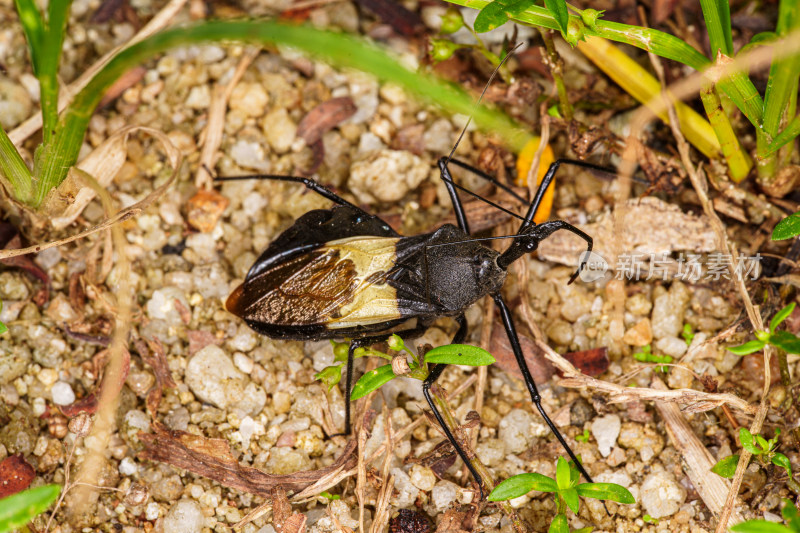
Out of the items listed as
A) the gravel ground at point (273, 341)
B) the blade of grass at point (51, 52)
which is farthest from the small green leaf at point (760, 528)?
the blade of grass at point (51, 52)

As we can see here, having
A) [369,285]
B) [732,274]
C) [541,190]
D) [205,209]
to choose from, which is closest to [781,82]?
[732,274]

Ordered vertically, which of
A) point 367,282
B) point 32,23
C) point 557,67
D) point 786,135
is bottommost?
point 367,282

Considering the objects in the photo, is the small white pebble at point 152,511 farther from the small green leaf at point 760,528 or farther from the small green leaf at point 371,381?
the small green leaf at point 760,528

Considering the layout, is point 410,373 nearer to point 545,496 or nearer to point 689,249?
point 545,496

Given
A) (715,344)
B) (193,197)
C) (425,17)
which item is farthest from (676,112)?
(193,197)

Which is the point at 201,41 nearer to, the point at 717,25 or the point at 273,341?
the point at 273,341
